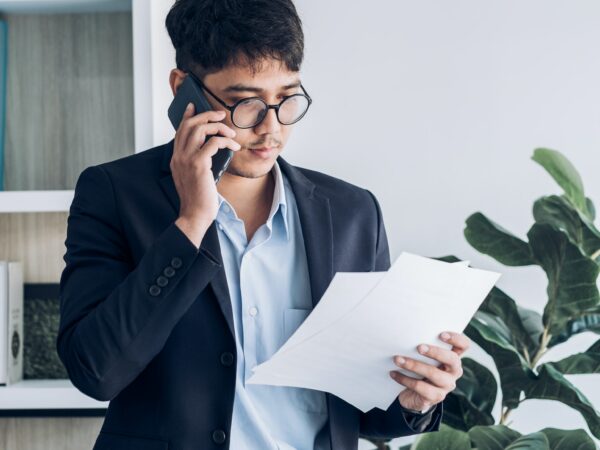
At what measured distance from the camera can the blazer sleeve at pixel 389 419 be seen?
1191 millimetres

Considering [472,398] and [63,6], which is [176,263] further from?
[63,6]

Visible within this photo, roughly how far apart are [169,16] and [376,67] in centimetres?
86

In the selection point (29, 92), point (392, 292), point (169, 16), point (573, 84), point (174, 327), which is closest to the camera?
point (392, 292)

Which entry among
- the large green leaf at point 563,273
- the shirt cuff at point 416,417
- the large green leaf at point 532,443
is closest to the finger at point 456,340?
the shirt cuff at point 416,417

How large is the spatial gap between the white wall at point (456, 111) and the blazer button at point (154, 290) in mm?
1023

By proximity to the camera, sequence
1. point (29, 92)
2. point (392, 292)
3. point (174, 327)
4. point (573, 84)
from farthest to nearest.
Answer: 1. point (573, 84)
2. point (29, 92)
3. point (174, 327)
4. point (392, 292)

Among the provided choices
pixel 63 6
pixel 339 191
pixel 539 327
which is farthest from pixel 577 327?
pixel 63 6

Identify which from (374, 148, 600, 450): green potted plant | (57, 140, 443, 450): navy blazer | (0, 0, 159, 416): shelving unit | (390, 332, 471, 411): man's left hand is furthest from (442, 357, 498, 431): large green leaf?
(0, 0, 159, 416): shelving unit

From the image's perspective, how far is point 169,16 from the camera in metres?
1.24

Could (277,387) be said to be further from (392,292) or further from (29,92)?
(29,92)

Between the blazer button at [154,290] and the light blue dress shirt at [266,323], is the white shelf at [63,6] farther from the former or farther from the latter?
the blazer button at [154,290]

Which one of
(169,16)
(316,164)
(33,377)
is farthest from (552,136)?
(33,377)

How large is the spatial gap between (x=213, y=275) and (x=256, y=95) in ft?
0.83

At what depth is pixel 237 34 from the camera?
1.14 metres
